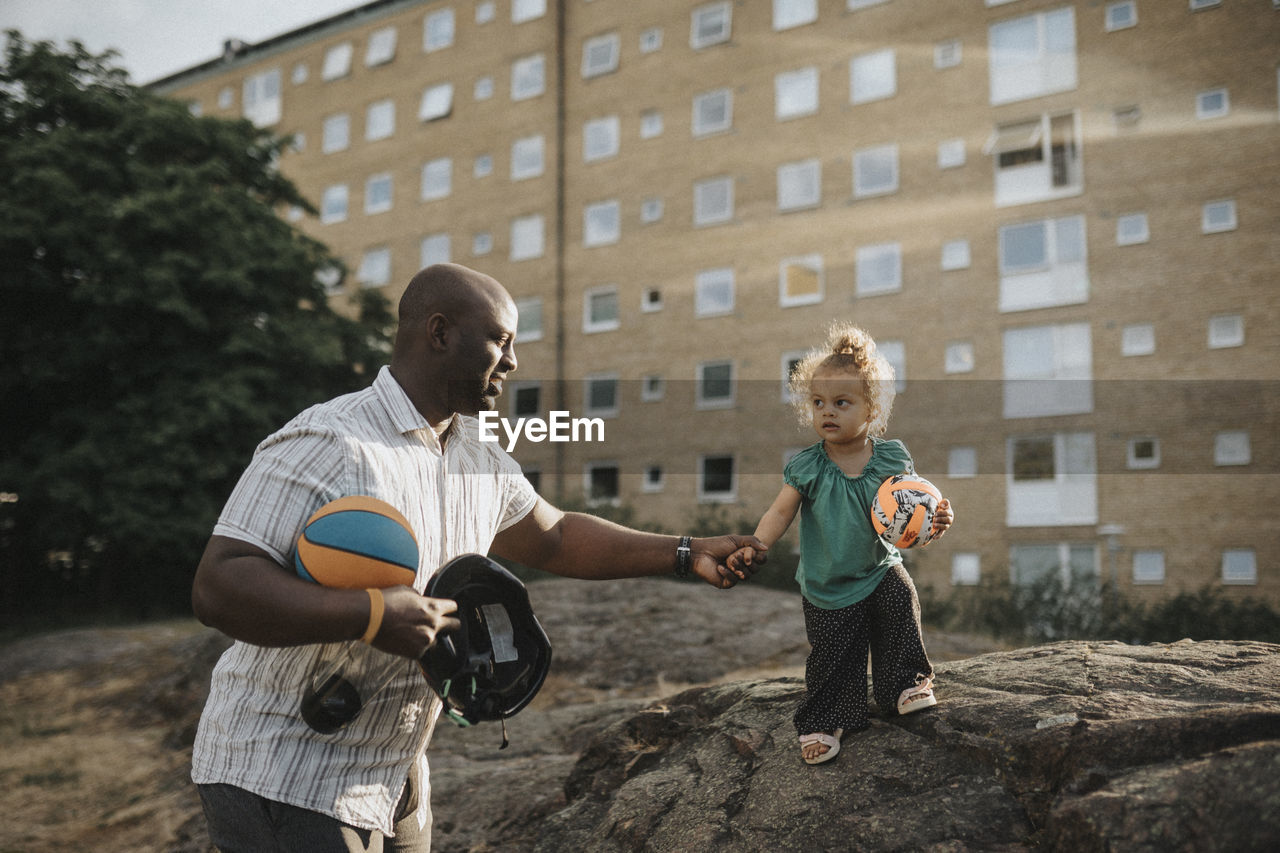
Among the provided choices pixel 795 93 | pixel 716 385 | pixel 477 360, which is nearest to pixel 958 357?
pixel 716 385

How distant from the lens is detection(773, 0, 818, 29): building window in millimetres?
32062

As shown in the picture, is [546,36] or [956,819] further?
[546,36]

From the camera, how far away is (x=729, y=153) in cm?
3278

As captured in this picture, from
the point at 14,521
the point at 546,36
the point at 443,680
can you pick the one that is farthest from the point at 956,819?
the point at 546,36

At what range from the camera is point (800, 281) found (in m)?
31.5

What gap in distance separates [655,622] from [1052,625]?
6508mm

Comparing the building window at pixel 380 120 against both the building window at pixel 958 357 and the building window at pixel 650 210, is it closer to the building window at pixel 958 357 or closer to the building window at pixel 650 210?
the building window at pixel 650 210

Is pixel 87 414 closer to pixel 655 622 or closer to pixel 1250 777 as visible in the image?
pixel 655 622

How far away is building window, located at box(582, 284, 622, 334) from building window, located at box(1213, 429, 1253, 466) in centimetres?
1824

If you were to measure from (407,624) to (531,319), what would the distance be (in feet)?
112

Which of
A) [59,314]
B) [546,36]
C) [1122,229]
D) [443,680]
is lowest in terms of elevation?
[443,680]

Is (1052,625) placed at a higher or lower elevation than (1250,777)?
lower

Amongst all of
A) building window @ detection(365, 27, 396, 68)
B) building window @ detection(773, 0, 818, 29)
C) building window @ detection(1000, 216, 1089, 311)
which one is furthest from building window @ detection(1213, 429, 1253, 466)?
building window @ detection(365, 27, 396, 68)

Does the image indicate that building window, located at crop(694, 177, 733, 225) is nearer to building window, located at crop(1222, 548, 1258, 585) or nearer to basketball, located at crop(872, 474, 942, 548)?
building window, located at crop(1222, 548, 1258, 585)
